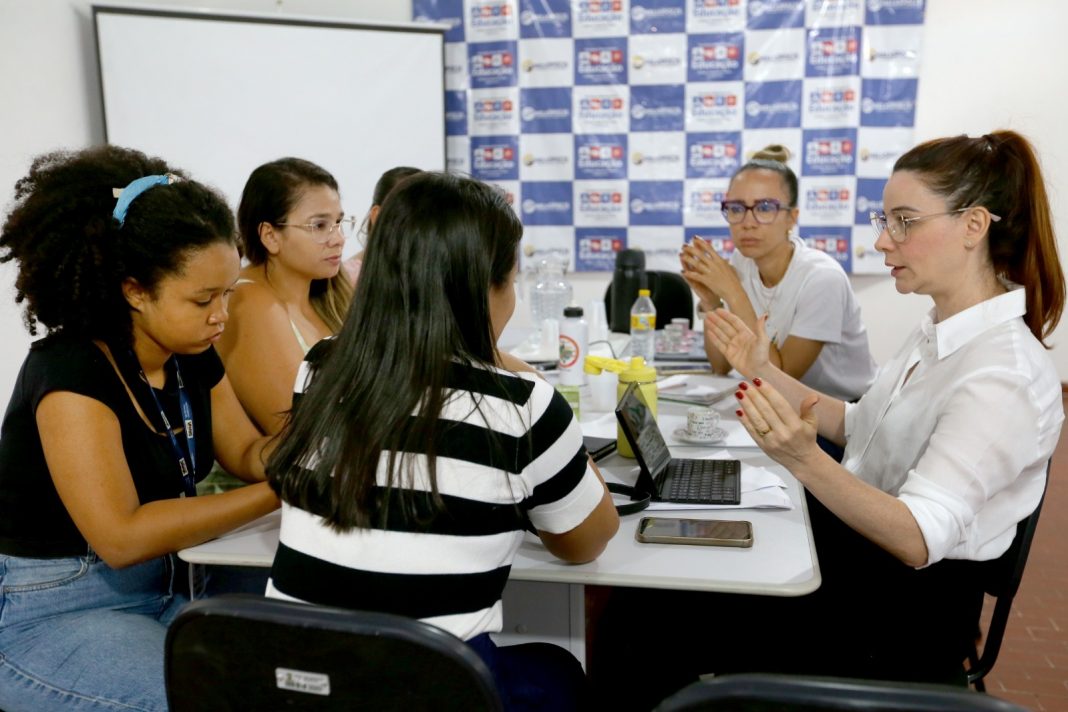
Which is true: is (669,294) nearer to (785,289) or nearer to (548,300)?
(548,300)

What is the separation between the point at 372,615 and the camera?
0.88 m

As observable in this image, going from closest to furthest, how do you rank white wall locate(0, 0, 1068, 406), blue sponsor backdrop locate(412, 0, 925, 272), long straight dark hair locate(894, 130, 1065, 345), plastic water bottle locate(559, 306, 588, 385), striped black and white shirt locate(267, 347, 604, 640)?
1. striped black and white shirt locate(267, 347, 604, 640)
2. long straight dark hair locate(894, 130, 1065, 345)
3. plastic water bottle locate(559, 306, 588, 385)
4. white wall locate(0, 0, 1068, 406)
5. blue sponsor backdrop locate(412, 0, 925, 272)

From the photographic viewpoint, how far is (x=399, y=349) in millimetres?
1148

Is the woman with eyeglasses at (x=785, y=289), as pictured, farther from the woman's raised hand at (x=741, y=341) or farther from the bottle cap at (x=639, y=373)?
the bottle cap at (x=639, y=373)

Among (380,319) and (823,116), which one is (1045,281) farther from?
(823,116)

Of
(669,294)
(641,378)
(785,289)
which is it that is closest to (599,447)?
(641,378)

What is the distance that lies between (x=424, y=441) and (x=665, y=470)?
30.4 inches

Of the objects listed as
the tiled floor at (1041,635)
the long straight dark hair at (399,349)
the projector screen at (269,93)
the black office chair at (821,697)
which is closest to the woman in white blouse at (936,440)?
the long straight dark hair at (399,349)

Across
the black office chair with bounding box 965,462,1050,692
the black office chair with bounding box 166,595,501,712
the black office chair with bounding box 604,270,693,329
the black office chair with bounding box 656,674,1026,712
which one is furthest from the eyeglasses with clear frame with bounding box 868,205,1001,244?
the black office chair with bounding box 604,270,693,329

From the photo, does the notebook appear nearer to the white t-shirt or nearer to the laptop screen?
the laptop screen

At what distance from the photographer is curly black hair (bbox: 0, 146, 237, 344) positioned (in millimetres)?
1441

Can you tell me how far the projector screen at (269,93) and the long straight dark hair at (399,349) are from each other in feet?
11.0

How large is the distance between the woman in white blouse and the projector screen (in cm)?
330

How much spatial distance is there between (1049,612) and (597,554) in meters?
2.05
